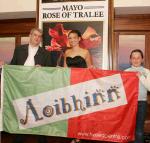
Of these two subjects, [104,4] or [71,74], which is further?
[104,4]

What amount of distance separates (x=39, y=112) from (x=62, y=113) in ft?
0.81

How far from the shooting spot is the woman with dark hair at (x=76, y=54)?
338 centimetres

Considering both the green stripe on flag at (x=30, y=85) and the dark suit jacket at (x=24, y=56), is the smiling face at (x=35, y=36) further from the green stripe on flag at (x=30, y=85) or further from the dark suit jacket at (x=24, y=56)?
the green stripe on flag at (x=30, y=85)

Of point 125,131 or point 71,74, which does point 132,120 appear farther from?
point 71,74

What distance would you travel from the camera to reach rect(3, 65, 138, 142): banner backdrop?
291cm

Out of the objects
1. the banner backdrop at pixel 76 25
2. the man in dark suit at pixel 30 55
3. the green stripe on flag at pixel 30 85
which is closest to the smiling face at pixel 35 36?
the man in dark suit at pixel 30 55

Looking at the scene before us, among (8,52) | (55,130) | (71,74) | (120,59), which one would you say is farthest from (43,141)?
(8,52)

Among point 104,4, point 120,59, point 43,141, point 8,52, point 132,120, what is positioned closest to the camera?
point 132,120

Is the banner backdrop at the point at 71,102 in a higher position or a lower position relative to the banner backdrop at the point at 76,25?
lower

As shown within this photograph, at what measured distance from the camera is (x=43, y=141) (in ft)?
10.4

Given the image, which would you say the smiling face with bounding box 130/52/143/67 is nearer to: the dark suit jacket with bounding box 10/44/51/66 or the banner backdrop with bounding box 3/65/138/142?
the banner backdrop with bounding box 3/65/138/142

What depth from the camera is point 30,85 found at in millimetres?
3057

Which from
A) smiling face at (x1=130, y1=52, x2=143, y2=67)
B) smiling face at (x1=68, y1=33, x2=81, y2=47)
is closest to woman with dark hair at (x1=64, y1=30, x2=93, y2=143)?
smiling face at (x1=68, y1=33, x2=81, y2=47)

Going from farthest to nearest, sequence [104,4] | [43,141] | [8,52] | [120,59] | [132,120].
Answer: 1. [8,52]
2. [120,59]
3. [104,4]
4. [43,141]
5. [132,120]
